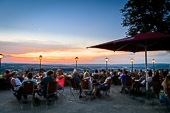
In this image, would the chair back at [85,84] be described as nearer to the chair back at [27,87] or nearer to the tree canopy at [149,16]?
the chair back at [27,87]

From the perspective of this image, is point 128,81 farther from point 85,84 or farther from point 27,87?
point 27,87

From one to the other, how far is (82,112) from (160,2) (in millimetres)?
17004

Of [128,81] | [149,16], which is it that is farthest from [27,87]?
[149,16]

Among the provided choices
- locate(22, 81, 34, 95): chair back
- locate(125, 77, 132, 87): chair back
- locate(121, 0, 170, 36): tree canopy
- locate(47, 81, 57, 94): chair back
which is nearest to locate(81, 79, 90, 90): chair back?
locate(47, 81, 57, 94): chair back

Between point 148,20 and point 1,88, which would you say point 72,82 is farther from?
point 148,20

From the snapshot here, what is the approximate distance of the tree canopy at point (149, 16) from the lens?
1697cm

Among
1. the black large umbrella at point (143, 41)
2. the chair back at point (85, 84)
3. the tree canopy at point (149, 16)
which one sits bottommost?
the chair back at point (85, 84)

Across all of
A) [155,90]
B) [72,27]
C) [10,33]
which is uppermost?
[72,27]

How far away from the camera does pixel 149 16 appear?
1745cm

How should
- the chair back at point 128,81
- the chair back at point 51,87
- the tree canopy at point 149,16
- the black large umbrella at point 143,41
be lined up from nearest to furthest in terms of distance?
the black large umbrella at point 143,41 → the chair back at point 51,87 → the chair back at point 128,81 → the tree canopy at point 149,16

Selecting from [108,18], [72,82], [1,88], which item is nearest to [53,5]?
[108,18]

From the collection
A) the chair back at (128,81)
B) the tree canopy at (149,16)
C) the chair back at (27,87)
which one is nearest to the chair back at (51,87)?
the chair back at (27,87)

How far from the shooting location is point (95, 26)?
16891 millimetres

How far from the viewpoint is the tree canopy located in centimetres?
1697
